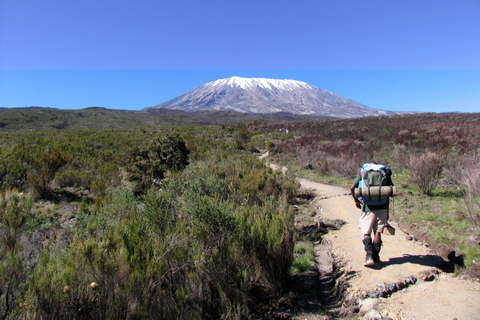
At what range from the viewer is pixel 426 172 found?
20.7ft

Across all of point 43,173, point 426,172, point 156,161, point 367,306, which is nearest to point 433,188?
point 426,172

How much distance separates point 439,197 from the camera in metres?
5.98

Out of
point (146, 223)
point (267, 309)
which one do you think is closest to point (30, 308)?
point (146, 223)

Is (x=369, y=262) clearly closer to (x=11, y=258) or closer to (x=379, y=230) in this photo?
(x=379, y=230)

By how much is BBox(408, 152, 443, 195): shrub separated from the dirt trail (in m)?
2.79

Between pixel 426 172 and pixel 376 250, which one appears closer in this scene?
pixel 376 250

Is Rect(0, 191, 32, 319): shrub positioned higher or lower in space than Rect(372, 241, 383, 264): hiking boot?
higher

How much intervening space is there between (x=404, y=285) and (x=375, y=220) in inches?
30.7

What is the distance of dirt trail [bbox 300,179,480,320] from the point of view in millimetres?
2357

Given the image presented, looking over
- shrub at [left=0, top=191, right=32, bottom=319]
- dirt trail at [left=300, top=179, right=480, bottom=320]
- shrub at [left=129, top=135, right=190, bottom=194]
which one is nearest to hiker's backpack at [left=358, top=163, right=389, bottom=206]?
dirt trail at [left=300, top=179, right=480, bottom=320]

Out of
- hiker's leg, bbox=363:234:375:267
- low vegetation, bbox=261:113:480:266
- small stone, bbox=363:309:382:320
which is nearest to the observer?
small stone, bbox=363:309:382:320

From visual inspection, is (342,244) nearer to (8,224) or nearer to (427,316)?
(427,316)

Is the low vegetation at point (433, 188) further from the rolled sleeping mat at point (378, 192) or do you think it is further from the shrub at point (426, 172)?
the rolled sleeping mat at point (378, 192)

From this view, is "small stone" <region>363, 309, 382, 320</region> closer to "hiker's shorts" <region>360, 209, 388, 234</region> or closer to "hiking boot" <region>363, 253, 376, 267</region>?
"hiking boot" <region>363, 253, 376, 267</region>
